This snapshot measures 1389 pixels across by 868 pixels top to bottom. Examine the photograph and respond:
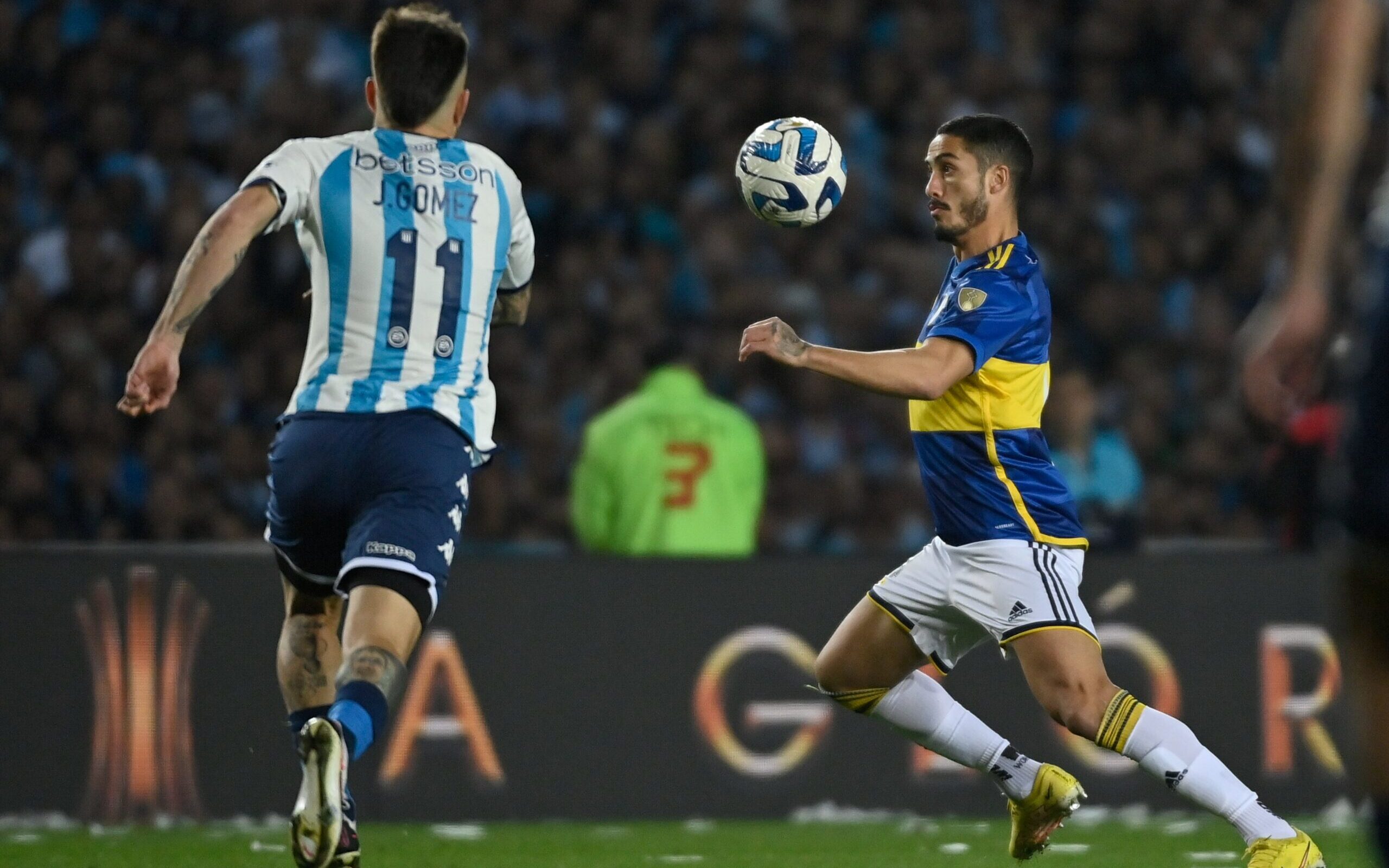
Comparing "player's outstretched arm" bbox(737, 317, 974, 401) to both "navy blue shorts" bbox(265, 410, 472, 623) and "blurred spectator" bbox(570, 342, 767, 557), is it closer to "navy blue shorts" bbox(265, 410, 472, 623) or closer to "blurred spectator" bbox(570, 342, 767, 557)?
"navy blue shorts" bbox(265, 410, 472, 623)

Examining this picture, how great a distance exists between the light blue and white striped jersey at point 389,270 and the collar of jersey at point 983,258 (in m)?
1.42

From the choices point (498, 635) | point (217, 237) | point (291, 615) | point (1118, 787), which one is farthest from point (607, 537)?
point (217, 237)

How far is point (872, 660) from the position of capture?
5.65 m

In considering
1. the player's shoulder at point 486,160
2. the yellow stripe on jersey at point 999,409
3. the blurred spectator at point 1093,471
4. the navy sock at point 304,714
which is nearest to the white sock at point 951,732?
the yellow stripe on jersey at point 999,409

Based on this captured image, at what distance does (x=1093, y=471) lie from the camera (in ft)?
30.5

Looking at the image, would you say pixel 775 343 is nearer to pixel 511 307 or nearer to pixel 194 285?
pixel 511 307

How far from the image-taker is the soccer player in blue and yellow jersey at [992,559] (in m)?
5.22

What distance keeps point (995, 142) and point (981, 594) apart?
130 centimetres

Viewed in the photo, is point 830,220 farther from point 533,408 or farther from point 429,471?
point 429,471

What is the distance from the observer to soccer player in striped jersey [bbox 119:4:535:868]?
14.8 ft

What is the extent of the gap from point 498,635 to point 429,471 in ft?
10.7

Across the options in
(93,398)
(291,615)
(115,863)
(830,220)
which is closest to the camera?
(291,615)

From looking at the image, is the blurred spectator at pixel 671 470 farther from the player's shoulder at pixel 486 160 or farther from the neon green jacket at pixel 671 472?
the player's shoulder at pixel 486 160

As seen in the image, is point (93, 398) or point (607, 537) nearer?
point (607, 537)
